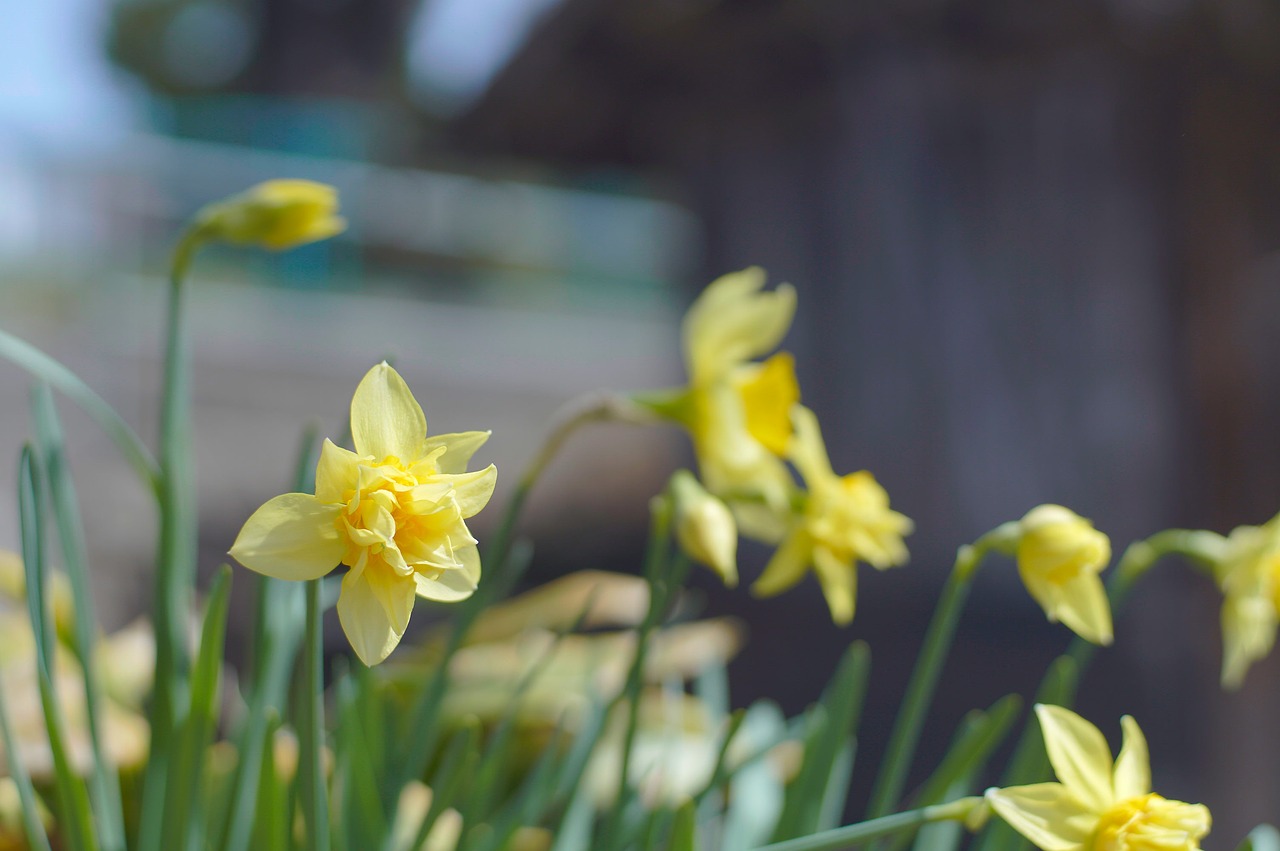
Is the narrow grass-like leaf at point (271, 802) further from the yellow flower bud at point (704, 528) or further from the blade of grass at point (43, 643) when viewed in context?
the yellow flower bud at point (704, 528)

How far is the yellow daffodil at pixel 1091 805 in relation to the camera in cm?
33

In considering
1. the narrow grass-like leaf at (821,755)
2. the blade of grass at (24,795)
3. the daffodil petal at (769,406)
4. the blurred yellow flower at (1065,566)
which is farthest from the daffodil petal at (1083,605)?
the blade of grass at (24,795)

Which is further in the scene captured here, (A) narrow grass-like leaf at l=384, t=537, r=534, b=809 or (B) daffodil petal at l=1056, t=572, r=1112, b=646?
(A) narrow grass-like leaf at l=384, t=537, r=534, b=809

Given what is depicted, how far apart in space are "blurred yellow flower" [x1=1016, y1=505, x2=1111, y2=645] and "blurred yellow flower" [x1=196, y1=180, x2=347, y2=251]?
36 centimetres

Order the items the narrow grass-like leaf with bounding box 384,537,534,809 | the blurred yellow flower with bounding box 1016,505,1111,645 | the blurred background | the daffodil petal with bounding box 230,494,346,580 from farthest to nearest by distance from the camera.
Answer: the blurred background
the narrow grass-like leaf with bounding box 384,537,534,809
the blurred yellow flower with bounding box 1016,505,1111,645
the daffodil petal with bounding box 230,494,346,580

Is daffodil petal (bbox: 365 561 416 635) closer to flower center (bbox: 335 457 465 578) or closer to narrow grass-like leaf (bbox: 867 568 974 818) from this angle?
flower center (bbox: 335 457 465 578)

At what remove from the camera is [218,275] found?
5.41m

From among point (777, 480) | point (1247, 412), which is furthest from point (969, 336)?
point (777, 480)

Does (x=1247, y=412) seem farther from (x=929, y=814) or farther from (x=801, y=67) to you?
(x=929, y=814)

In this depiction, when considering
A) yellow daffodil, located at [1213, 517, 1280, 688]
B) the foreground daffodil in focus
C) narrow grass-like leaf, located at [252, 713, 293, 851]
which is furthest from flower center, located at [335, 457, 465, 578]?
yellow daffodil, located at [1213, 517, 1280, 688]

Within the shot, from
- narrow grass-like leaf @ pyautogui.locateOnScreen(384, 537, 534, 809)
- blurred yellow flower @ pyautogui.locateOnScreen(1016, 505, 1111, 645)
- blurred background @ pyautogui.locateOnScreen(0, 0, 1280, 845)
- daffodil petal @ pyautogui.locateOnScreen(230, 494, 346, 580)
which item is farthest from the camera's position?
blurred background @ pyautogui.locateOnScreen(0, 0, 1280, 845)

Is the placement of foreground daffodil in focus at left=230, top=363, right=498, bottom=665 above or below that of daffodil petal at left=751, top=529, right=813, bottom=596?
above

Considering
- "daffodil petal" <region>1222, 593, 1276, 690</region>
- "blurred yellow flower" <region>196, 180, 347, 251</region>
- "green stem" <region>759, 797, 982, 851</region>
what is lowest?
"green stem" <region>759, 797, 982, 851</region>

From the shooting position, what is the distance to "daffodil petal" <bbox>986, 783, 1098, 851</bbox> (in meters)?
0.33
